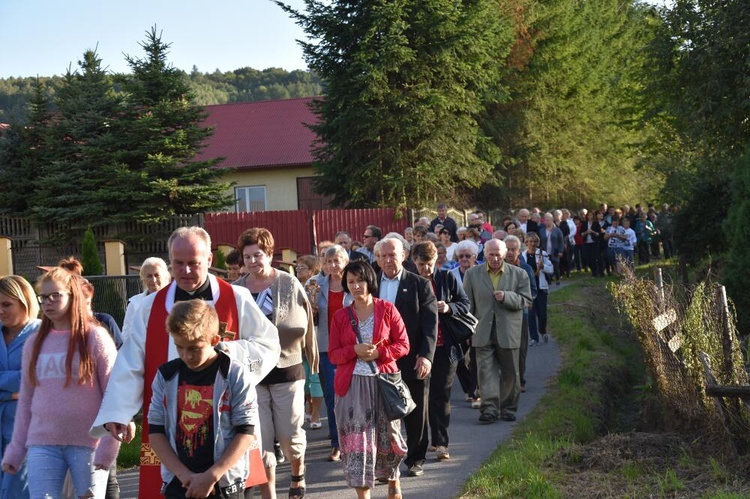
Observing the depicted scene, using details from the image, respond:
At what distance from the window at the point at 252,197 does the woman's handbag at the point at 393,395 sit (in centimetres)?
3896

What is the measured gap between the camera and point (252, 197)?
45.9 metres

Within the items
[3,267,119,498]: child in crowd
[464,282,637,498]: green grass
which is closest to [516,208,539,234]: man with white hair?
[464,282,637,498]: green grass

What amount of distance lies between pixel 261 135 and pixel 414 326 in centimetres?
4111

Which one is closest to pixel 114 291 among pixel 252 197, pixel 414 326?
pixel 414 326

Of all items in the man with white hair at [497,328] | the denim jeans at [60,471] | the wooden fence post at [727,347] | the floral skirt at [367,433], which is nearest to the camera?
the denim jeans at [60,471]

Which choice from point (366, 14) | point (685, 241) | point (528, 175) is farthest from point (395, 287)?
point (528, 175)

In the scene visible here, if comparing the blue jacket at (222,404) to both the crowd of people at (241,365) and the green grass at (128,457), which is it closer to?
the crowd of people at (241,365)

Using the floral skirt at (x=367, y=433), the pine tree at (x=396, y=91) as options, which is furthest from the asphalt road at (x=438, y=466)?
the pine tree at (x=396, y=91)

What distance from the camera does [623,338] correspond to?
18359 mm

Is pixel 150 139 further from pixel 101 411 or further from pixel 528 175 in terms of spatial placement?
pixel 101 411

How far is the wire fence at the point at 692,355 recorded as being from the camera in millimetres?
8638

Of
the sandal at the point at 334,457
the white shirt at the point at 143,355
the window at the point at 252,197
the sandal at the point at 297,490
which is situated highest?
the window at the point at 252,197

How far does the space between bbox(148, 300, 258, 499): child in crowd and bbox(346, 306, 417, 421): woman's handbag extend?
2.56 metres

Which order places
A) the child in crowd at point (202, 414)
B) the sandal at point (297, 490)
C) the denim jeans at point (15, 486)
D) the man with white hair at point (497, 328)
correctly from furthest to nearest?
1. the man with white hair at point (497, 328)
2. the sandal at point (297, 490)
3. the denim jeans at point (15, 486)
4. the child in crowd at point (202, 414)
